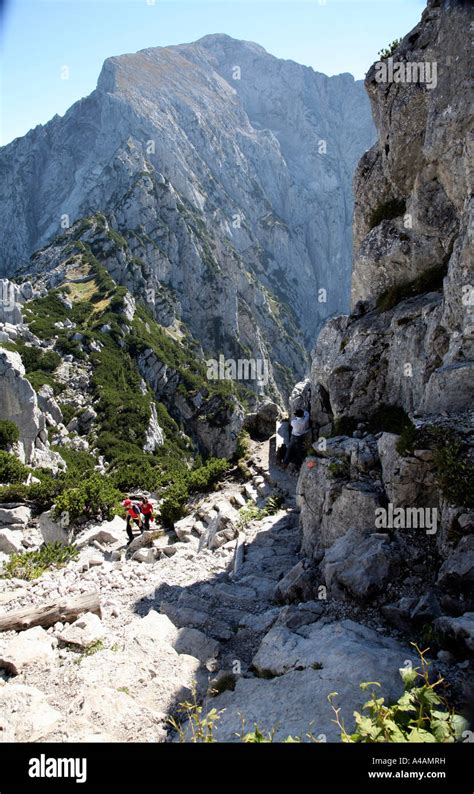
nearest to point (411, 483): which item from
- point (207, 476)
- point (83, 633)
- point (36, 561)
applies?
point (83, 633)

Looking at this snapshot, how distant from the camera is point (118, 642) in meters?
8.82

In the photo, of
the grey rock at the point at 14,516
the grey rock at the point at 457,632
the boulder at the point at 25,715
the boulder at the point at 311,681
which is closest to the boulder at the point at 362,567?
the boulder at the point at 311,681

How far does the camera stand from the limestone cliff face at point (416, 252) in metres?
11.5

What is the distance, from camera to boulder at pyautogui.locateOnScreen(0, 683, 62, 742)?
611 cm

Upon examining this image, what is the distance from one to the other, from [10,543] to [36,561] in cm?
274

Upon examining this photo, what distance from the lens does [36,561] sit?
613 inches

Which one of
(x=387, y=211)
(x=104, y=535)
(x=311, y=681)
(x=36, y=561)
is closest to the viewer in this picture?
(x=311, y=681)

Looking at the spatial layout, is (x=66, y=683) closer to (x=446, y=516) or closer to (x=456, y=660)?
(x=456, y=660)

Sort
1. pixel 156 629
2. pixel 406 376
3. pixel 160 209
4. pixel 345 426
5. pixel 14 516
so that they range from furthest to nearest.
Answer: pixel 160 209
pixel 14 516
pixel 345 426
pixel 406 376
pixel 156 629

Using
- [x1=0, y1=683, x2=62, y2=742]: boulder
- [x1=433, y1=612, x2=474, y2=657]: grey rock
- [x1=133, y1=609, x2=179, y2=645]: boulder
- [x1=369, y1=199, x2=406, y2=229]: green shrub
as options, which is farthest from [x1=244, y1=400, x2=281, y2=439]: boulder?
[x1=0, y1=683, x2=62, y2=742]: boulder

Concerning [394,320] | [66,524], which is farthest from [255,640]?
[66,524]

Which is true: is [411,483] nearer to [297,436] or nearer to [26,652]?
[26,652]

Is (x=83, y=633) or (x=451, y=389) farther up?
(x=451, y=389)

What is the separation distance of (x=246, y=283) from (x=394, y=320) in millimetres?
140530
